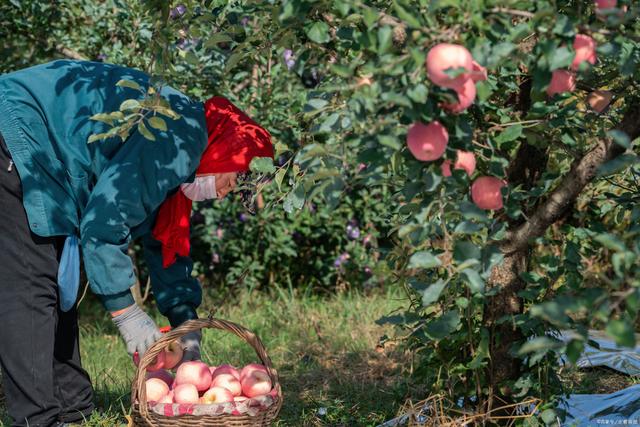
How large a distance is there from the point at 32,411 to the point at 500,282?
1436mm

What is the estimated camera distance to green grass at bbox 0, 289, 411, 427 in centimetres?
303

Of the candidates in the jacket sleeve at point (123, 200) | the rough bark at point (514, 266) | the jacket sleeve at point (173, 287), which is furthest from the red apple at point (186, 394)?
the rough bark at point (514, 266)

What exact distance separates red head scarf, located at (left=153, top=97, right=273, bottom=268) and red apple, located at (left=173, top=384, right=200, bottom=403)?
51 centimetres

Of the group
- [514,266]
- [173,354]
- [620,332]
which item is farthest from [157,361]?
[620,332]

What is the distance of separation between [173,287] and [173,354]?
1.04 ft

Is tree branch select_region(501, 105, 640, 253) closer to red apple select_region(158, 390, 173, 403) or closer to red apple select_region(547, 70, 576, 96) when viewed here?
red apple select_region(547, 70, 576, 96)

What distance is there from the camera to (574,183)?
6.79 feet

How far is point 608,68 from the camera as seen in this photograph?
2.31 metres

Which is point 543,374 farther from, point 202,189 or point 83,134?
point 83,134

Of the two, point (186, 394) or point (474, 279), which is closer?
point (474, 279)

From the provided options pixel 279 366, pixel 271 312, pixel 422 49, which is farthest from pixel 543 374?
pixel 271 312

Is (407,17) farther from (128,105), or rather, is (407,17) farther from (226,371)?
(226,371)

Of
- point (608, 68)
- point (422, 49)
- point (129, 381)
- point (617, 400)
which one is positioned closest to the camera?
point (422, 49)

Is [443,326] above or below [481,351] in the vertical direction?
above
